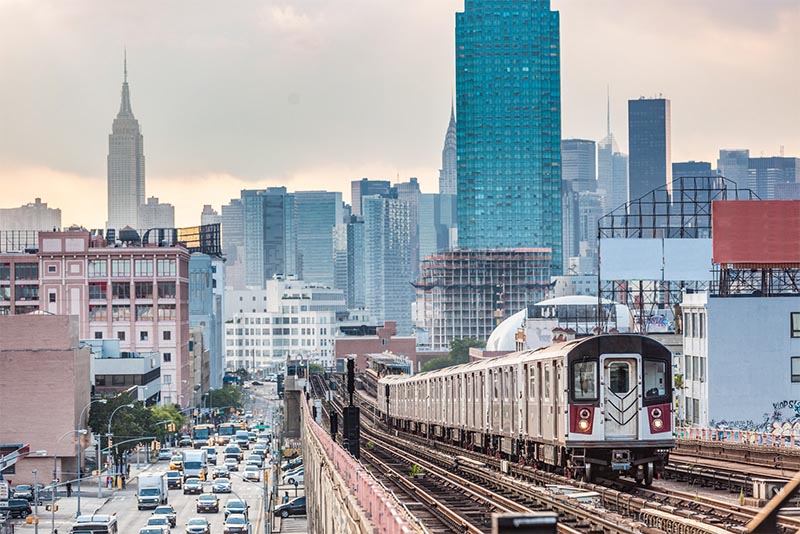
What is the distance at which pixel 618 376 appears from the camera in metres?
31.6

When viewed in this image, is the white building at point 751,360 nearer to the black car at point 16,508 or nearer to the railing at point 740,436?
the railing at point 740,436

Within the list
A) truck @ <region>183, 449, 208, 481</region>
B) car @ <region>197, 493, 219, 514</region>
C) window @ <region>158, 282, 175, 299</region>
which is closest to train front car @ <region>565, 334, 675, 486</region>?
car @ <region>197, 493, 219, 514</region>

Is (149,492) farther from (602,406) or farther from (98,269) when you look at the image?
(98,269)

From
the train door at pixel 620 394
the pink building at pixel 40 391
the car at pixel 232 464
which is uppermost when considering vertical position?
the train door at pixel 620 394

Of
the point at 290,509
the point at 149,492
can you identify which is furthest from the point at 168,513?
the point at 290,509

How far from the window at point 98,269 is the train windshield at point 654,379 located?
4862 inches

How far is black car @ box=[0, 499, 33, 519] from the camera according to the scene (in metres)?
70.3

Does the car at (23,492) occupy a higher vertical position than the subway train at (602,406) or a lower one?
lower

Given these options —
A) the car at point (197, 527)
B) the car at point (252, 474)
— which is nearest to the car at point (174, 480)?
the car at point (252, 474)

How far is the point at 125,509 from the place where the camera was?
7556 cm

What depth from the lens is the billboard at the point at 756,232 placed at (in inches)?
3123

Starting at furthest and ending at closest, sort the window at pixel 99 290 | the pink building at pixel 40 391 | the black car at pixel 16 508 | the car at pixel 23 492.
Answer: the window at pixel 99 290 < the pink building at pixel 40 391 < the car at pixel 23 492 < the black car at pixel 16 508

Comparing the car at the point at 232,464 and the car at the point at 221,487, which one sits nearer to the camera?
the car at the point at 221,487

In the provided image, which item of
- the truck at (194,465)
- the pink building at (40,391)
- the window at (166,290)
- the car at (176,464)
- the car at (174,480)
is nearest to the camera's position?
the car at (174,480)
